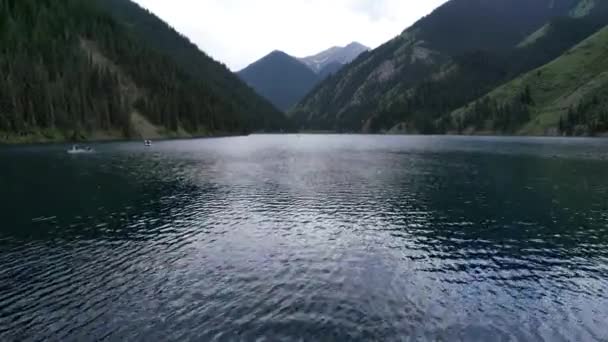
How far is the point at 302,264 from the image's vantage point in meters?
30.6

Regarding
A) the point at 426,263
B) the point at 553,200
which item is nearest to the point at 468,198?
the point at 553,200

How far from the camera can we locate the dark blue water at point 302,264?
69.6 feet

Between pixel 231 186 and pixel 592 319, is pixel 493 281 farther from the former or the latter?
pixel 231 186

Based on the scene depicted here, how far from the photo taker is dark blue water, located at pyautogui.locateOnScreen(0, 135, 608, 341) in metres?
21.2

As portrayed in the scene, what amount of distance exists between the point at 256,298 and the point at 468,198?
147ft

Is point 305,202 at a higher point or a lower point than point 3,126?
lower

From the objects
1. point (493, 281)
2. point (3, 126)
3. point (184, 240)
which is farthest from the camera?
point (3, 126)

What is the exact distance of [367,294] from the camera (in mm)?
25328

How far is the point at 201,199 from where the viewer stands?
5669 cm

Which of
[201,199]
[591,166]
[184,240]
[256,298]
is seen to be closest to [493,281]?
[256,298]

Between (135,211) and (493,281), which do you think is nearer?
(493,281)

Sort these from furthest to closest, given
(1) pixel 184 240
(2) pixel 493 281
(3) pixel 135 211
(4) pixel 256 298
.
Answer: (3) pixel 135 211 < (1) pixel 184 240 < (2) pixel 493 281 < (4) pixel 256 298

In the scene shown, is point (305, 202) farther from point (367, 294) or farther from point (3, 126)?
point (3, 126)

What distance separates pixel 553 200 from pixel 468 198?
12.0m
